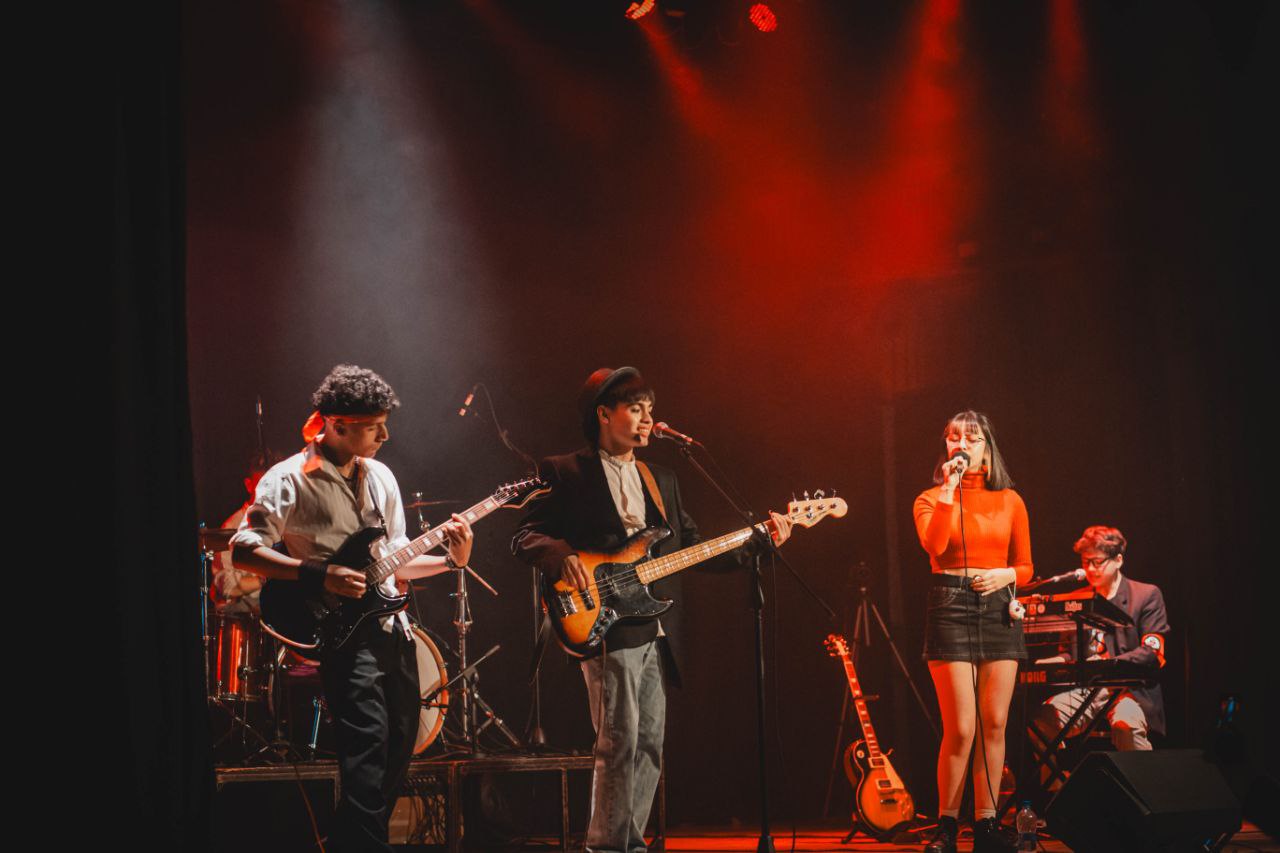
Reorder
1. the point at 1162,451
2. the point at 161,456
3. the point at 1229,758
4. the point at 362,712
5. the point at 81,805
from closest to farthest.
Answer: the point at 81,805 < the point at 161,456 < the point at 362,712 < the point at 1229,758 < the point at 1162,451

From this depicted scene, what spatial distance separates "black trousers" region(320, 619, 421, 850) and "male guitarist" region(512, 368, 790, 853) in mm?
723

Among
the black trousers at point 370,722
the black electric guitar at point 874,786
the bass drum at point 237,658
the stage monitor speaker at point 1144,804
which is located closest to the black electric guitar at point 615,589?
the black trousers at point 370,722

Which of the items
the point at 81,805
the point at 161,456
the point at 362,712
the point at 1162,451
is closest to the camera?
the point at 81,805

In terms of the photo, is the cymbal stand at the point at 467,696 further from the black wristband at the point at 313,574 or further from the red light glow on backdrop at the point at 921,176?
the red light glow on backdrop at the point at 921,176

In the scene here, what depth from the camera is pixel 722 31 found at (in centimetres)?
724

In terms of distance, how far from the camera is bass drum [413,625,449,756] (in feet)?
19.2

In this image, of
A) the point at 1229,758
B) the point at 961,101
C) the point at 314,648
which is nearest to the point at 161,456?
the point at 314,648

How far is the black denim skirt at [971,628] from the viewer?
4.98m

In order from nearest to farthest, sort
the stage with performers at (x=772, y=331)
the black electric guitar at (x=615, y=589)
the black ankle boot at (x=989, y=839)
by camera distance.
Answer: the black electric guitar at (x=615, y=589)
the black ankle boot at (x=989, y=839)
the stage with performers at (x=772, y=331)

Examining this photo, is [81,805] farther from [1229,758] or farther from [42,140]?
[1229,758]

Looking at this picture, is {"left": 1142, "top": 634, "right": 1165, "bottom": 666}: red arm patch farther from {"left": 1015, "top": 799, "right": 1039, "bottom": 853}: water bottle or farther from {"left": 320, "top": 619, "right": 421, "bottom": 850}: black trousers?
{"left": 320, "top": 619, "right": 421, "bottom": 850}: black trousers

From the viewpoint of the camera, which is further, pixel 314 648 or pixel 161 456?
pixel 314 648

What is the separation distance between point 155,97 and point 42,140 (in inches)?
14.4

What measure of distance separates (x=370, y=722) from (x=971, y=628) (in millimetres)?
2626
